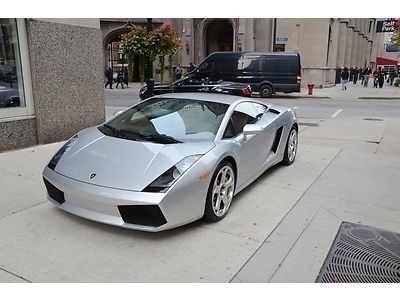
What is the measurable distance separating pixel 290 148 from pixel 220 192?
2.48 meters

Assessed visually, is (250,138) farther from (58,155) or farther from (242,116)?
(58,155)

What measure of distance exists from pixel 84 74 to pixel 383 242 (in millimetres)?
6283

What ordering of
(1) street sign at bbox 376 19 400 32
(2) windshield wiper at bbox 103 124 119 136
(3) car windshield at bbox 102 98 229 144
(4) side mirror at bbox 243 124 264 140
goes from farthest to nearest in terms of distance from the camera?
(1) street sign at bbox 376 19 400 32, (4) side mirror at bbox 243 124 264 140, (2) windshield wiper at bbox 103 124 119 136, (3) car windshield at bbox 102 98 229 144

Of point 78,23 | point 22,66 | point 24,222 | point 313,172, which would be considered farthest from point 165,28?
point 24,222

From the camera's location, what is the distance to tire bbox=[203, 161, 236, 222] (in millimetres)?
3570

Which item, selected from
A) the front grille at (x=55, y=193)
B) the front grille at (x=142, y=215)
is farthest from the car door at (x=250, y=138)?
the front grille at (x=55, y=193)

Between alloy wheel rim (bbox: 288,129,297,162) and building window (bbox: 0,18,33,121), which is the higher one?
building window (bbox: 0,18,33,121)

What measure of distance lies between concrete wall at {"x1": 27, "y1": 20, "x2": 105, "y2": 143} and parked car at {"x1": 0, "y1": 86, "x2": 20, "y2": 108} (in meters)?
0.30

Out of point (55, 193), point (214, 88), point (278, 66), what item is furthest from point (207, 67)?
point (55, 193)

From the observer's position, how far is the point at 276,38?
97.2 ft

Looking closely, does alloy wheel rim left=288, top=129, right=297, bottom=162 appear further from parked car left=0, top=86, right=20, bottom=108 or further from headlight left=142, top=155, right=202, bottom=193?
parked car left=0, top=86, right=20, bottom=108

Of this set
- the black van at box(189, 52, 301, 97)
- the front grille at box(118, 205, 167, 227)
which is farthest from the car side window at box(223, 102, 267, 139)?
the black van at box(189, 52, 301, 97)

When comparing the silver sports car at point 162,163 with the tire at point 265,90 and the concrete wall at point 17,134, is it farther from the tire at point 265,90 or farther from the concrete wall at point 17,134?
the tire at point 265,90

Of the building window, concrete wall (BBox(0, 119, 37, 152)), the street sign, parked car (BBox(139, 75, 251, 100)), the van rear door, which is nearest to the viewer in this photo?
concrete wall (BBox(0, 119, 37, 152))
